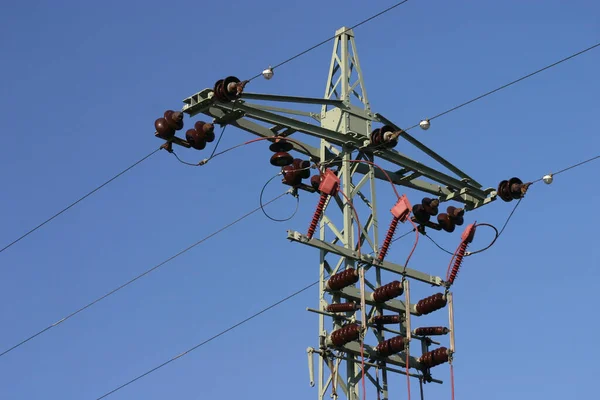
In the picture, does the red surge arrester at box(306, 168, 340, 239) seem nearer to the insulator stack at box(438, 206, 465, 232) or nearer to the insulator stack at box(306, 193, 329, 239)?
the insulator stack at box(306, 193, 329, 239)

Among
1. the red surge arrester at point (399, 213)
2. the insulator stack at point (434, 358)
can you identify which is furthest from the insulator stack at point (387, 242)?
the insulator stack at point (434, 358)

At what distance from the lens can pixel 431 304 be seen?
23188 millimetres

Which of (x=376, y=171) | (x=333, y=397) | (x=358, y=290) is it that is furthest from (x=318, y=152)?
(x=333, y=397)

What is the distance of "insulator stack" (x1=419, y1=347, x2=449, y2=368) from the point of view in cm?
2281

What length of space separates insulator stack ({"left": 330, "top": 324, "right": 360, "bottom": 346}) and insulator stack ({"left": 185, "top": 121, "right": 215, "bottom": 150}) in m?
3.84

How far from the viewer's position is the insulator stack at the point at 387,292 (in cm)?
2234

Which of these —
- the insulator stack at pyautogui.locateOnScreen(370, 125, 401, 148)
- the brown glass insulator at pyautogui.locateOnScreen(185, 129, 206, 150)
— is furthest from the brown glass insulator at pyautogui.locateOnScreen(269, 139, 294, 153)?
the insulator stack at pyautogui.locateOnScreen(370, 125, 401, 148)

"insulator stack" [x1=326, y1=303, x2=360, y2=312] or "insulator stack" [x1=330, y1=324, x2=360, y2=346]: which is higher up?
"insulator stack" [x1=326, y1=303, x2=360, y2=312]

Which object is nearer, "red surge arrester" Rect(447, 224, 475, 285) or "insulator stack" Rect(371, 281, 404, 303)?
"insulator stack" Rect(371, 281, 404, 303)

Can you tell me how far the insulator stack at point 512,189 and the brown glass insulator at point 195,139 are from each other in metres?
5.88

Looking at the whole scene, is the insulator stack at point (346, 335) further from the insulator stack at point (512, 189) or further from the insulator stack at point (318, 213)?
the insulator stack at point (512, 189)

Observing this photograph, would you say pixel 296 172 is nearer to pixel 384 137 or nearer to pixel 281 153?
pixel 281 153

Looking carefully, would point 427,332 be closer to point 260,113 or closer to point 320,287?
point 320,287

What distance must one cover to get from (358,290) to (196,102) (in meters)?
4.07
